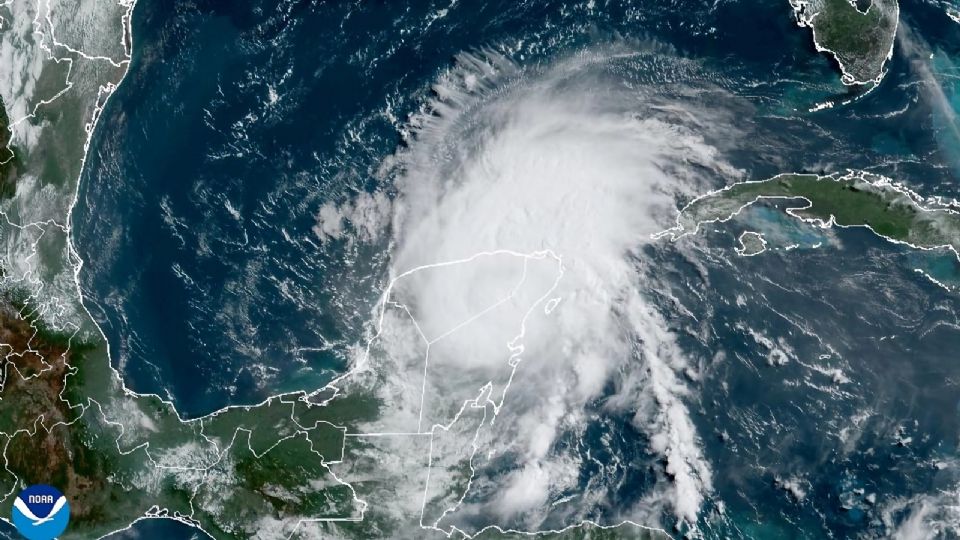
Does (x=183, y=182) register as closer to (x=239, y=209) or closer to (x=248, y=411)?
(x=239, y=209)

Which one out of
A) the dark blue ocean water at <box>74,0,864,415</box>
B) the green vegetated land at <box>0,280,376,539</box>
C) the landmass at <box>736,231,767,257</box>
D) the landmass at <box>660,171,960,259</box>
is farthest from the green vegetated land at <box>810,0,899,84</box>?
the green vegetated land at <box>0,280,376,539</box>

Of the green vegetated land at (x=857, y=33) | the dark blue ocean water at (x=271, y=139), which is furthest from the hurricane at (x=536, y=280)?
the green vegetated land at (x=857, y=33)

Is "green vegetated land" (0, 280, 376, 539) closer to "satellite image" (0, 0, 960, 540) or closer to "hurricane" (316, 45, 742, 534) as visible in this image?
"satellite image" (0, 0, 960, 540)

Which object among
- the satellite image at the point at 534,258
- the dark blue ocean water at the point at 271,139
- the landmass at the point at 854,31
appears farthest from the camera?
the dark blue ocean water at the point at 271,139

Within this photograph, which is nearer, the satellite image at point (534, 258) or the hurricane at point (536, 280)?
the satellite image at point (534, 258)

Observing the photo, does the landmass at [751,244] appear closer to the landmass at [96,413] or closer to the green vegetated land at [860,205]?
the green vegetated land at [860,205]

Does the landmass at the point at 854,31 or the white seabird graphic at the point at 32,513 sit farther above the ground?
the landmass at the point at 854,31

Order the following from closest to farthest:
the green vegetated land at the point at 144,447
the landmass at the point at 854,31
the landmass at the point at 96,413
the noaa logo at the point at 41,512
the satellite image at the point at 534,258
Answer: the satellite image at the point at 534,258, the landmass at the point at 854,31, the landmass at the point at 96,413, the green vegetated land at the point at 144,447, the noaa logo at the point at 41,512
